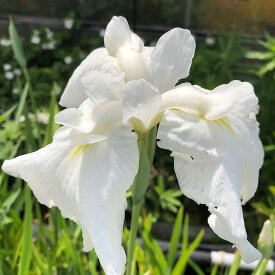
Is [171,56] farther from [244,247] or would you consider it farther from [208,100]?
[244,247]

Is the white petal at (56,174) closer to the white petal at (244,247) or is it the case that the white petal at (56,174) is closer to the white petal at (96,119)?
the white petal at (96,119)

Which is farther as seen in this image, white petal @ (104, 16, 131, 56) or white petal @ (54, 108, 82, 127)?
white petal @ (104, 16, 131, 56)

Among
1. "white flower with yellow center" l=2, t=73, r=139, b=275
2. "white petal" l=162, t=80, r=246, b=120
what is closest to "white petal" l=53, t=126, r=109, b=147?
"white flower with yellow center" l=2, t=73, r=139, b=275

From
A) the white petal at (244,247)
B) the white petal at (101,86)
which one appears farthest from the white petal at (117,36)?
the white petal at (244,247)

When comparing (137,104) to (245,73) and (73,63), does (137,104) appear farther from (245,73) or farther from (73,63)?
(73,63)

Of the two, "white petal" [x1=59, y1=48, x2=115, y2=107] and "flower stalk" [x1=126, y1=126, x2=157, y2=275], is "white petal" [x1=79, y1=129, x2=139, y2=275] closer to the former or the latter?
"flower stalk" [x1=126, y1=126, x2=157, y2=275]

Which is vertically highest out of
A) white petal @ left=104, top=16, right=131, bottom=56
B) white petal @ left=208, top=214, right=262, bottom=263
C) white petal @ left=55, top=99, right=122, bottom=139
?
white petal @ left=104, top=16, right=131, bottom=56
